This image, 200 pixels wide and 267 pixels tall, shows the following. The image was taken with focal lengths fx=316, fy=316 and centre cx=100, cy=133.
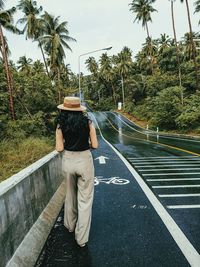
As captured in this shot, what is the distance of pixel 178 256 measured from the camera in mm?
3656

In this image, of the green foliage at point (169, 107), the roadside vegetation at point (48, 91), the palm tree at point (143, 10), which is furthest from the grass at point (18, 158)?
the palm tree at point (143, 10)

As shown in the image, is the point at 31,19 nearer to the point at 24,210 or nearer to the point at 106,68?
the point at 24,210

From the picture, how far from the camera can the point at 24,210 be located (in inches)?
159

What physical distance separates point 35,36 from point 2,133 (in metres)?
25.2

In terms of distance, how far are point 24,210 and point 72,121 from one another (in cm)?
132

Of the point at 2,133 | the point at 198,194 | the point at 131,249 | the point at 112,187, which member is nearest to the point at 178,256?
the point at 131,249

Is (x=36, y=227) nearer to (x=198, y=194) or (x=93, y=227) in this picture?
(x=93, y=227)

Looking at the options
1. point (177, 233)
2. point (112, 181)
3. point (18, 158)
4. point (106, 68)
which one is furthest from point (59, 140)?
point (106, 68)

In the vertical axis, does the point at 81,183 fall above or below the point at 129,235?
above

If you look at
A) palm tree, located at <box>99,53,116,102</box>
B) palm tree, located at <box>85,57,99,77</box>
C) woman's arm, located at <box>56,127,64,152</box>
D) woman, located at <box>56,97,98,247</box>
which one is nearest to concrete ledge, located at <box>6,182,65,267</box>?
woman, located at <box>56,97,98,247</box>

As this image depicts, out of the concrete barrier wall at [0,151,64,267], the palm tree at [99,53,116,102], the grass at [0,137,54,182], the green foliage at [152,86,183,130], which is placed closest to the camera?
the concrete barrier wall at [0,151,64,267]

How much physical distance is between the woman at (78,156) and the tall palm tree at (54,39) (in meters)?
42.9

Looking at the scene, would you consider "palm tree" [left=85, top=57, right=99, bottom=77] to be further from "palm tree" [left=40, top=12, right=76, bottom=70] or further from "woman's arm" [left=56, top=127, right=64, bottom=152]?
"woman's arm" [left=56, top=127, right=64, bottom=152]

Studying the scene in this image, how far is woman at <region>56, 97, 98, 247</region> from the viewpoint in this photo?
426 centimetres
